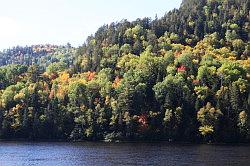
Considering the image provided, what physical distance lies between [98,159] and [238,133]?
83899mm

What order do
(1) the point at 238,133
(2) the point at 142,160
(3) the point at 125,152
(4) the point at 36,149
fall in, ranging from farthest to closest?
1. (1) the point at 238,133
2. (4) the point at 36,149
3. (3) the point at 125,152
4. (2) the point at 142,160

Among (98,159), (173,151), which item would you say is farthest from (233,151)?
(98,159)

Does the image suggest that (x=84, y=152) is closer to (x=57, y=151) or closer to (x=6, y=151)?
(x=57, y=151)

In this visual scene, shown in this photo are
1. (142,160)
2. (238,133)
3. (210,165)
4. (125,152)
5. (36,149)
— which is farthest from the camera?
(238,133)

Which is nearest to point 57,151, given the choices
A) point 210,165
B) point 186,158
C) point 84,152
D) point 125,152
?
point 84,152

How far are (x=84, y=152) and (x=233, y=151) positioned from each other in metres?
45.2

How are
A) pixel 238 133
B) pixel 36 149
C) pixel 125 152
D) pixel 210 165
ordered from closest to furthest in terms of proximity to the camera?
pixel 210 165 < pixel 125 152 < pixel 36 149 < pixel 238 133

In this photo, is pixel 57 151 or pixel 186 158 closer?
pixel 186 158

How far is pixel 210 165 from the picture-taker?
4619 inches

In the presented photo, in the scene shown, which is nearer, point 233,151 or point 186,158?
point 186,158

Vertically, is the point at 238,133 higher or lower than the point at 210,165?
higher

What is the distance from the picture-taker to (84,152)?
15400 cm

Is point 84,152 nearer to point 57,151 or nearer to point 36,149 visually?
point 57,151

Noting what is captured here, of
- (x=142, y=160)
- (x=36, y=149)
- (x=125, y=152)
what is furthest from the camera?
(x=36, y=149)
